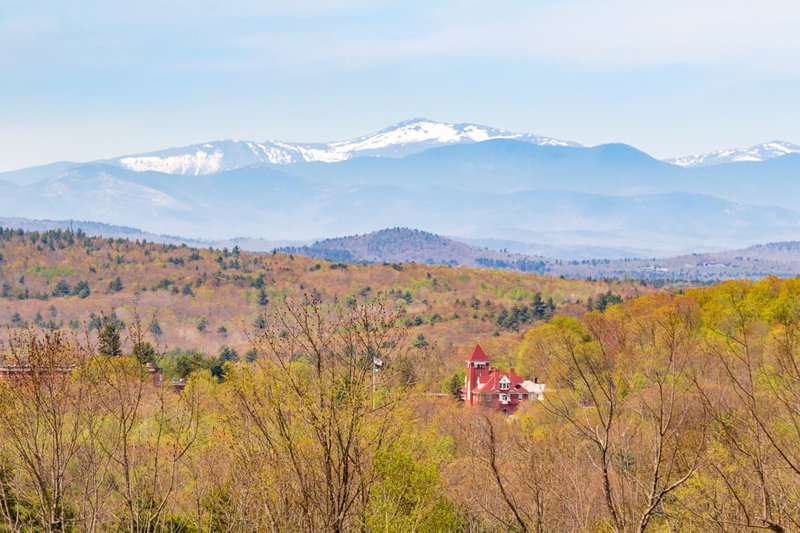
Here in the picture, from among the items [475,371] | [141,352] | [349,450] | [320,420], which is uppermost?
[141,352]

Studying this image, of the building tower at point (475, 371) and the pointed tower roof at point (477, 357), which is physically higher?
the pointed tower roof at point (477, 357)

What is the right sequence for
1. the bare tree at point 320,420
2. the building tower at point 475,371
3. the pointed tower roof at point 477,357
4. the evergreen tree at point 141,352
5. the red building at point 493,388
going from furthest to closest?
the pointed tower roof at point 477,357 < the building tower at point 475,371 < the red building at point 493,388 < the evergreen tree at point 141,352 < the bare tree at point 320,420

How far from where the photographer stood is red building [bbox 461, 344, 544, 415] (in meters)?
101

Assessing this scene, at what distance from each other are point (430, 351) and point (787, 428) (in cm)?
8695

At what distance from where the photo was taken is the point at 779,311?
97.7 m

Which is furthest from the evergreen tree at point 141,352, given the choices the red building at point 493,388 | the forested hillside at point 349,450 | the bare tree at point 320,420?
the red building at point 493,388

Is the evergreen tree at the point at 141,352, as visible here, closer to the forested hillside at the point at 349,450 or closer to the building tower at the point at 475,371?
the forested hillside at the point at 349,450

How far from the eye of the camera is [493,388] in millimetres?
103062

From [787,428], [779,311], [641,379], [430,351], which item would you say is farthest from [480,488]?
[430,351]

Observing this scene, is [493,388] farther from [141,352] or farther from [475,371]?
[141,352]

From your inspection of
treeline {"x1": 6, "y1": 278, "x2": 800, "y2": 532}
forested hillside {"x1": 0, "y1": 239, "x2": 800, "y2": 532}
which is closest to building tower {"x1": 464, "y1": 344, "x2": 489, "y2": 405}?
forested hillside {"x1": 0, "y1": 239, "x2": 800, "y2": 532}

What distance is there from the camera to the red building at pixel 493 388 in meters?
101

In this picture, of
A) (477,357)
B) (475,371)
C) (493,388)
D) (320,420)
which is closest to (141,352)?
(320,420)

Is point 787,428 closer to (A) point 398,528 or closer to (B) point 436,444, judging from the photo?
(B) point 436,444
